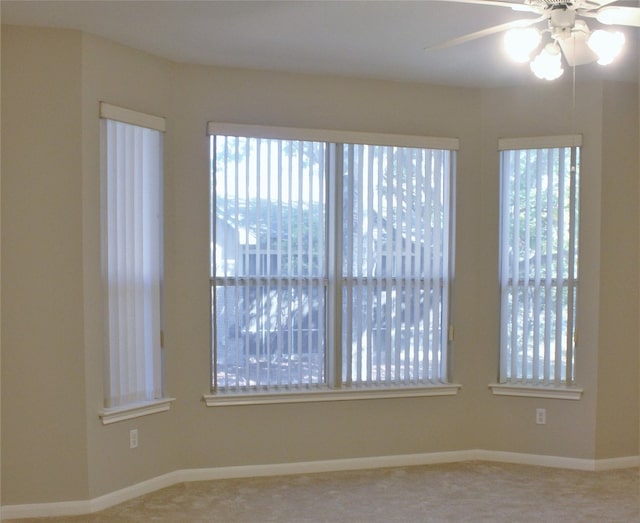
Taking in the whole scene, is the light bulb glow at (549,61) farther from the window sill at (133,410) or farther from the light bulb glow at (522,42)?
the window sill at (133,410)

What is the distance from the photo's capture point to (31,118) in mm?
3592

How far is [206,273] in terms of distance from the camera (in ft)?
14.2

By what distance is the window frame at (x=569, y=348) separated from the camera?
15.1 ft

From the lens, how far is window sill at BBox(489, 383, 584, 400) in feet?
15.1

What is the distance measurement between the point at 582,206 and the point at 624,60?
1.00 metres

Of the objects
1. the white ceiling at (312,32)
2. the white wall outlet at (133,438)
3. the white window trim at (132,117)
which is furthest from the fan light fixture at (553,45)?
the white wall outlet at (133,438)

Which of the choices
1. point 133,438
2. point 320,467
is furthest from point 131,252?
point 320,467

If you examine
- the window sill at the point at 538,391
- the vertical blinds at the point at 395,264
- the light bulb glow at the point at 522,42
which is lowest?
the window sill at the point at 538,391

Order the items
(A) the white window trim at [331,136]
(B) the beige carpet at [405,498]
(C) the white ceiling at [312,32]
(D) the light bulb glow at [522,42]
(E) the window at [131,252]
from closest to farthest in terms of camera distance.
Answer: (D) the light bulb glow at [522,42], (C) the white ceiling at [312,32], (B) the beige carpet at [405,498], (E) the window at [131,252], (A) the white window trim at [331,136]

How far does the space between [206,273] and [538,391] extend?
2491mm

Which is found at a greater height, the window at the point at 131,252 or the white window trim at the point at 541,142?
the white window trim at the point at 541,142

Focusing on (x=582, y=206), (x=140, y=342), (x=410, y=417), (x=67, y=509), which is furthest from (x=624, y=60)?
(x=67, y=509)

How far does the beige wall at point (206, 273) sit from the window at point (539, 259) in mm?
90

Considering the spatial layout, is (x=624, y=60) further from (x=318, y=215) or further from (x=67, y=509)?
(x=67, y=509)
